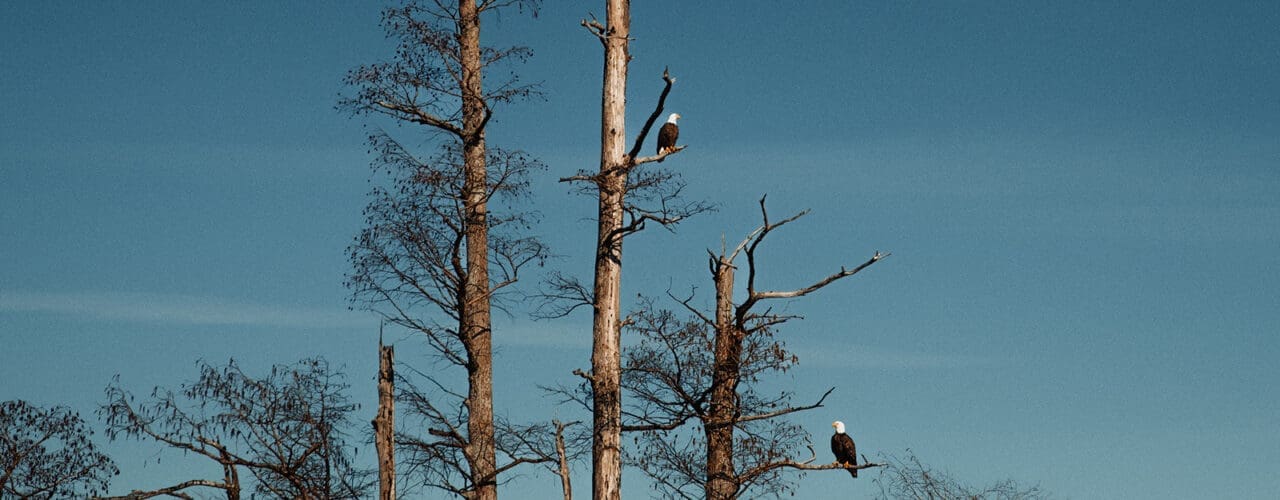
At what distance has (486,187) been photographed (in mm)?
22016

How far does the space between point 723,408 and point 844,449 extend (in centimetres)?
177

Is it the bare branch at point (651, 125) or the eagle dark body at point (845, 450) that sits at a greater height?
the bare branch at point (651, 125)

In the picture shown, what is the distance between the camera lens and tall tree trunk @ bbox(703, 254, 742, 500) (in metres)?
21.7

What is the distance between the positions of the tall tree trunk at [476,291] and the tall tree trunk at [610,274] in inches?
92.3

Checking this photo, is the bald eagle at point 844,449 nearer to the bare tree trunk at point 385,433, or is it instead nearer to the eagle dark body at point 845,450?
the eagle dark body at point 845,450

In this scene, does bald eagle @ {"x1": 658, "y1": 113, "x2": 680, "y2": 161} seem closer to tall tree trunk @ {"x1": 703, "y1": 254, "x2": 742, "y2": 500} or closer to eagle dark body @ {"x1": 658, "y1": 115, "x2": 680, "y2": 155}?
eagle dark body @ {"x1": 658, "y1": 115, "x2": 680, "y2": 155}

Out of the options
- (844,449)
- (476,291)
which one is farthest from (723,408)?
(476,291)

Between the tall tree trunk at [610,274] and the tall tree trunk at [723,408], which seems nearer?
the tall tree trunk at [610,274]

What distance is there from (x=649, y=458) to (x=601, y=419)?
9.40ft

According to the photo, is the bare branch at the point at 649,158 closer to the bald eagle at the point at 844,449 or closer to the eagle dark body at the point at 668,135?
the eagle dark body at the point at 668,135

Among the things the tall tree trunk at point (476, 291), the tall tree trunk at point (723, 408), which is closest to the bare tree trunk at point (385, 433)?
the tall tree trunk at point (476, 291)

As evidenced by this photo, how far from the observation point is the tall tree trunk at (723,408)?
21.7 metres

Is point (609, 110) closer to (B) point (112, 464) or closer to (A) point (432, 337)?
(A) point (432, 337)

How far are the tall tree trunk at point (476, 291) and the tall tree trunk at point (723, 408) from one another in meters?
3.03
